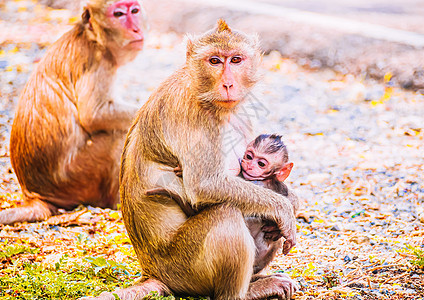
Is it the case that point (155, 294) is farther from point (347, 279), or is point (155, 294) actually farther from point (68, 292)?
point (347, 279)

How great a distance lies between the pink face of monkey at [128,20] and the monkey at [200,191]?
8.75 ft

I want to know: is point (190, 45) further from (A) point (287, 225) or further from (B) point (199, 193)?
(A) point (287, 225)

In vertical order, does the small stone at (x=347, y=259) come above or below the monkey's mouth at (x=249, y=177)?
below

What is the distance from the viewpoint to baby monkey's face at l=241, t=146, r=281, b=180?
4480 mm

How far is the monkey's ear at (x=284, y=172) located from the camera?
4.55 m

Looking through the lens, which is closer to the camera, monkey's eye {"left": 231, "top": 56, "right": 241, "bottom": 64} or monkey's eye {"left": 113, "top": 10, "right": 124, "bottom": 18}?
monkey's eye {"left": 231, "top": 56, "right": 241, "bottom": 64}

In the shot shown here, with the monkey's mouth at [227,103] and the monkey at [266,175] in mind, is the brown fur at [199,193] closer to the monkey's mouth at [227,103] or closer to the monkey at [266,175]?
the monkey's mouth at [227,103]

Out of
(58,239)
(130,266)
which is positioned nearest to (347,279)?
(130,266)

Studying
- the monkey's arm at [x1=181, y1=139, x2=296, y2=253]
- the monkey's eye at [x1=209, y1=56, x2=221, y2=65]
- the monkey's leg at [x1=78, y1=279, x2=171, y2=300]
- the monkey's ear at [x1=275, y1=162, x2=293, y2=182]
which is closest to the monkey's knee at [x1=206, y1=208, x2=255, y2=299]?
the monkey's arm at [x1=181, y1=139, x2=296, y2=253]

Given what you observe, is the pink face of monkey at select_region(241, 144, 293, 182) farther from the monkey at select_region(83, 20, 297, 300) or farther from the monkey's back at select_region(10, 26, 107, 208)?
the monkey's back at select_region(10, 26, 107, 208)

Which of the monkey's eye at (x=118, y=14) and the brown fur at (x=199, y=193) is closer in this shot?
the brown fur at (x=199, y=193)

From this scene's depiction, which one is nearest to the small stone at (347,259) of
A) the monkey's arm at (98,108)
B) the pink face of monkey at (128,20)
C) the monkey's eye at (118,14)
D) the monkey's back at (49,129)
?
the monkey's arm at (98,108)

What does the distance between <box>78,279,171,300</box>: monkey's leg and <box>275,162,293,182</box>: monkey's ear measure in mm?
1143

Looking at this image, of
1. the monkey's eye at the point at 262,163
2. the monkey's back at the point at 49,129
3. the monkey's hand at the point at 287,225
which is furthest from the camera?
the monkey's back at the point at 49,129
